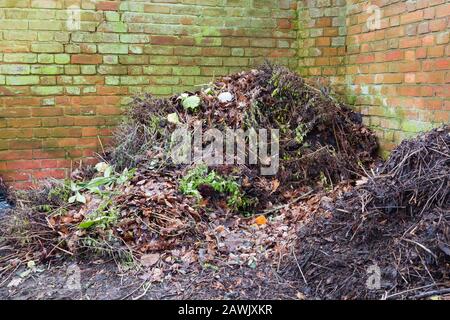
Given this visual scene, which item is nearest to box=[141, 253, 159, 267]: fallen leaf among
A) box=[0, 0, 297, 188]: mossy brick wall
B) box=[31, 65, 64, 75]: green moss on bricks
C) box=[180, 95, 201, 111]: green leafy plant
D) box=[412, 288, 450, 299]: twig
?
box=[412, 288, 450, 299]: twig

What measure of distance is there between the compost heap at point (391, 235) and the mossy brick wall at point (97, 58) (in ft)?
9.53

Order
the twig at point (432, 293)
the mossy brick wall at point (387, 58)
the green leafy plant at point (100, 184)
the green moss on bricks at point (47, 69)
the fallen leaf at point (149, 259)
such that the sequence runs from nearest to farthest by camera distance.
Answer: the twig at point (432, 293) < the fallen leaf at point (149, 259) < the green leafy plant at point (100, 184) < the mossy brick wall at point (387, 58) < the green moss on bricks at point (47, 69)

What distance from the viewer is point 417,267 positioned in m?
2.76

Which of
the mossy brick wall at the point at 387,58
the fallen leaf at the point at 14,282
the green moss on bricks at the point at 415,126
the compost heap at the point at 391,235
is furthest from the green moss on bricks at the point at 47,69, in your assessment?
the green moss on bricks at the point at 415,126

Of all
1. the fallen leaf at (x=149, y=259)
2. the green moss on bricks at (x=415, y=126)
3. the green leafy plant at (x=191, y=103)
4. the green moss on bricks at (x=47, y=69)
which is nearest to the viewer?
the fallen leaf at (x=149, y=259)

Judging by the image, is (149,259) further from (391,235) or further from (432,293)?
(432,293)

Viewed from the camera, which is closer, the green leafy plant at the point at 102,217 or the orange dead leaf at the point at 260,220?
the green leafy plant at the point at 102,217

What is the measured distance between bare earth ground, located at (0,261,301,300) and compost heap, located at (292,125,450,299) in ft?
0.96

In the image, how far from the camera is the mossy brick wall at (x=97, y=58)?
5.09 m

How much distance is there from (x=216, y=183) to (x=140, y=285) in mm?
1469

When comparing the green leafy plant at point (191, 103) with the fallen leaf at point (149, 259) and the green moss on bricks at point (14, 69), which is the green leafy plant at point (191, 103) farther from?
the fallen leaf at point (149, 259)

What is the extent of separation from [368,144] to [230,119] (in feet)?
5.51

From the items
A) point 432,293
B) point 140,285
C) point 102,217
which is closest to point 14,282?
point 102,217
